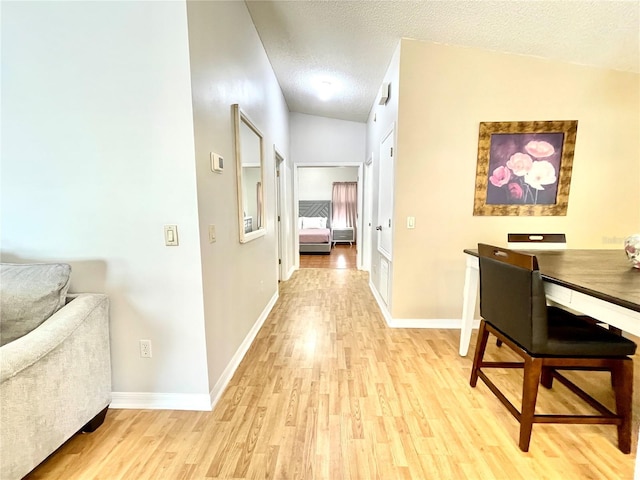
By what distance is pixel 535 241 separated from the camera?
2.27 metres

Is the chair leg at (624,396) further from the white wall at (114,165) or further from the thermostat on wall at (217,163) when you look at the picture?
the thermostat on wall at (217,163)

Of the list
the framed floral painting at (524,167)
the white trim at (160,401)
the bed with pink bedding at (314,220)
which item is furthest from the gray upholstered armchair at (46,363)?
the bed with pink bedding at (314,220)

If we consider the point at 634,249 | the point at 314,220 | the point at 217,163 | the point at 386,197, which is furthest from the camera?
the point at 314,220

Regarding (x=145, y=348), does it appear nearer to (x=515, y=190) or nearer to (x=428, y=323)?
(x=428, y=323)

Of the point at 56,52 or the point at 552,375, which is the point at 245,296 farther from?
the point at 552,375

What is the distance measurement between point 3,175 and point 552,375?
335 centimetres

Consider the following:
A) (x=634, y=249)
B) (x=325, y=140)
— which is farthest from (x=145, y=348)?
(x=325, y=140)

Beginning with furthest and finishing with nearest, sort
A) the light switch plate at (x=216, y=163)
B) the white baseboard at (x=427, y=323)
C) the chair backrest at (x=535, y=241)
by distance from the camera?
the white baseboard at (x=427, y=323)
the chair backrest at (x=535, y=241)
the light switch plate at (x=216, y=163)

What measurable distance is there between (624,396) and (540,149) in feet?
6.48

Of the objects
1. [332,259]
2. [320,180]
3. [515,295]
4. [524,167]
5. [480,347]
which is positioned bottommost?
[332,259]

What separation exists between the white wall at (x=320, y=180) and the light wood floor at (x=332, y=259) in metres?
2.16

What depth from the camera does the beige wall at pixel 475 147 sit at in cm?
242

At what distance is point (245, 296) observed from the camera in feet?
7.48

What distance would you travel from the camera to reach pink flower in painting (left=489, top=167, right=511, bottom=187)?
98.3 inches
